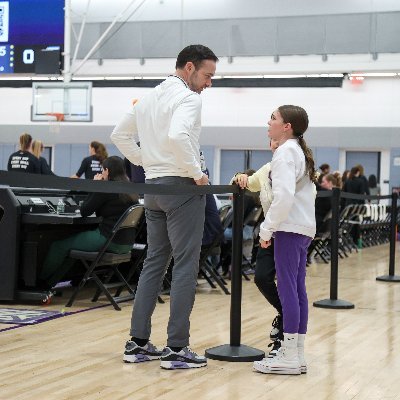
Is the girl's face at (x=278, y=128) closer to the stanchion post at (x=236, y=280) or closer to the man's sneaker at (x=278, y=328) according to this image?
the stanchion post at (x=236, y=280)

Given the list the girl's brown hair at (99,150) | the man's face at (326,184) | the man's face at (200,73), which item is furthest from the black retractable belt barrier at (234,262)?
the man's face at (326,184)

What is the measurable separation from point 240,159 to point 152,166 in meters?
15.4

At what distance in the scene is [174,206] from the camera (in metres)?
4.07

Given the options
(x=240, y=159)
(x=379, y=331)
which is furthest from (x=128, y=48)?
(x=379, y=331)

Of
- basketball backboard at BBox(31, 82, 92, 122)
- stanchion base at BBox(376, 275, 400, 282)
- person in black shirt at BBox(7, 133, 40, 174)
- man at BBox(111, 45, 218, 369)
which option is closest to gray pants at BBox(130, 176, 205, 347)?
man at BBox(111, 45, 218, 369)

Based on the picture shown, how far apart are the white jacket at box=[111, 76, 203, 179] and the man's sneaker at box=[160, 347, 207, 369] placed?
0.83 m

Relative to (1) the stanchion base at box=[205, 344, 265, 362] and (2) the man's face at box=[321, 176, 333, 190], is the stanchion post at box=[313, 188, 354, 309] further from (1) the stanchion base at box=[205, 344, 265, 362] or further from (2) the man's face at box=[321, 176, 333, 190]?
(2) the man's face at box=[321, 176, 333, 190]

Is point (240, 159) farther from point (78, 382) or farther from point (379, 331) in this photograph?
point (78, 382)

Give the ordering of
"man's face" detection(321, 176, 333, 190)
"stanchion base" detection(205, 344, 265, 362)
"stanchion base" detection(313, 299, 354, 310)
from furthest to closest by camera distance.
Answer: "man's face" detection(321, 176, 333, 190) → "stanchion base" detection(313, 299, 354, 310) → "stanchion base" detection(205, 344, 265, 362)

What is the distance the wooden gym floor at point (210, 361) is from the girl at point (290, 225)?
122 millimetres

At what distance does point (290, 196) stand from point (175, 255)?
613 mm

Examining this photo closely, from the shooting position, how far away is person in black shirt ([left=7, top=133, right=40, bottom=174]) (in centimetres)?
886

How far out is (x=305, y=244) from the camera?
4.15 metres

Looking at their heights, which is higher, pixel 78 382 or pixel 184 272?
pixel 184 272
